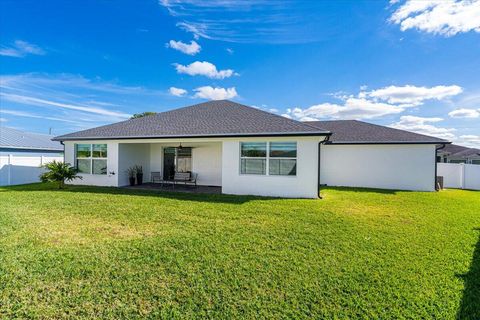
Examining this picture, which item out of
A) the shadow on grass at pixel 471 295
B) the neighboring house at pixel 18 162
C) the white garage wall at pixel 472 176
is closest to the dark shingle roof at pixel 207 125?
the neighboring house at pixel 18 162

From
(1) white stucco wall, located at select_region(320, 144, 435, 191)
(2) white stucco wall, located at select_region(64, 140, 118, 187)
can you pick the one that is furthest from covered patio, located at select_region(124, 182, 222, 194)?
(1) white stucco wall, located at select_region(320, 144, 435, 191)

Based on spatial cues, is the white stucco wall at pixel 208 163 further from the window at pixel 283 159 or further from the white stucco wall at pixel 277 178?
the window at pixel 283 159

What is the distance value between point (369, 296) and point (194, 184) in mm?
11986

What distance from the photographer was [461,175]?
1667 cm

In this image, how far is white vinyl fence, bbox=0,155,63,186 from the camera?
1490 cm

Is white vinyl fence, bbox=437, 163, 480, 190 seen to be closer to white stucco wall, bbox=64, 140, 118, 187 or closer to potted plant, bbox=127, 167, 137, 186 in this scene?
potted plant, bbox=127, 167, 137, 186

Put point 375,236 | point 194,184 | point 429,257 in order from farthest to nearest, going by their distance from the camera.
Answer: point 194,184 < point 375,236 < point 429,257

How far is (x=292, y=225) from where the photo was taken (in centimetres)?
662

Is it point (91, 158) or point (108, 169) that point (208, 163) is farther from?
point (91, 158)

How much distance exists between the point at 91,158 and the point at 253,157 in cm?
987

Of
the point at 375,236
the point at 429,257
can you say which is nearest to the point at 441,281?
the point at 429,257

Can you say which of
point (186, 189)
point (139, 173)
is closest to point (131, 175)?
point (139, 173)

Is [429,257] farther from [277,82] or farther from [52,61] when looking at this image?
[52,61]

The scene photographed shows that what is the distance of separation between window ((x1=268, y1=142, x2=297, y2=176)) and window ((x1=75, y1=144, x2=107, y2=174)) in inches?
384
